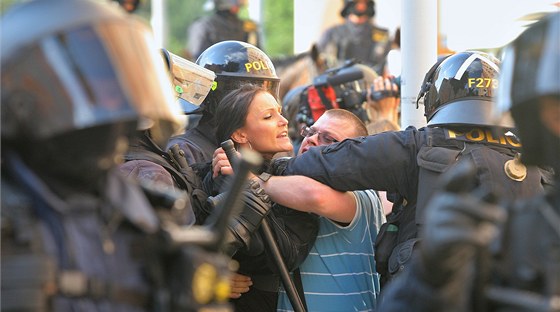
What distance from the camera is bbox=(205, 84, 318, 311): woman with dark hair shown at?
4605 millimetres

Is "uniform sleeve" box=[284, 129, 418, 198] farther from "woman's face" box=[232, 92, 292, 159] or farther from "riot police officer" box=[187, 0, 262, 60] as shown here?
"riot police officer" box=[187, 0, 262, 60]

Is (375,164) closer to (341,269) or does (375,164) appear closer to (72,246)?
(341,269)

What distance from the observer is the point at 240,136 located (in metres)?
5.00

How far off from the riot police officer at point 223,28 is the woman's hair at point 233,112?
6.60m

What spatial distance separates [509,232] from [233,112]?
2432mm

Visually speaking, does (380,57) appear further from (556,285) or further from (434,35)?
(556,285)

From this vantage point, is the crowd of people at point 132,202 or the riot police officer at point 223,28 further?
the riot police officer at point 223,28

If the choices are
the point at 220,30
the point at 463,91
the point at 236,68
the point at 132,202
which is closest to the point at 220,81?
the point at 236,68

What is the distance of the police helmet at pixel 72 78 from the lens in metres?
2.62

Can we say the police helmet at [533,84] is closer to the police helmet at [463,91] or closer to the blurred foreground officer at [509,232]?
the blurred foreground officer at [509,232]

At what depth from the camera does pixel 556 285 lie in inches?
104

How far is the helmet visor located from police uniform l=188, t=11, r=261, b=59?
8920 mm

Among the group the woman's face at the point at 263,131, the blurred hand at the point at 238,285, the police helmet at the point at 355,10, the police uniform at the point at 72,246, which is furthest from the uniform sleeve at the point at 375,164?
the police helmet at the point at 355,10

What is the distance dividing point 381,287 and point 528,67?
201cm
